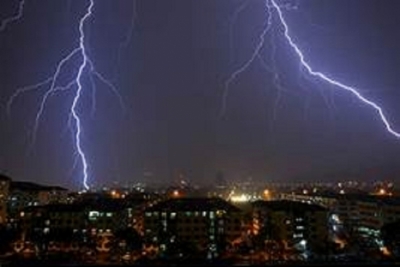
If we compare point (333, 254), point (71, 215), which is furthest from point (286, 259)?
point (71, 215)

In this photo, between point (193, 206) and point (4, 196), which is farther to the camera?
point (4, 196)

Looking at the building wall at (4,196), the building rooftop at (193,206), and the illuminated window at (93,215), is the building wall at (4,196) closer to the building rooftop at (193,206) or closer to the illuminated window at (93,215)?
the illuminated window at (93,215)

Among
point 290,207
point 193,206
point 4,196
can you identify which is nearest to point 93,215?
point 193,206

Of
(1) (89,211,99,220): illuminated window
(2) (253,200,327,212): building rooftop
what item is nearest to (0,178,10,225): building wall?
(1) (89,211,99,220): illuminated window

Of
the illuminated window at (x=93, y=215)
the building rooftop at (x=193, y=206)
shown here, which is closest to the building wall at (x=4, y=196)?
the illuminated window at (x=93, y=215)

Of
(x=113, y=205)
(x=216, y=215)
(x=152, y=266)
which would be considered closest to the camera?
(x=152, y=266)

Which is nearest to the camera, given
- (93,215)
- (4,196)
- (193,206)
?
(193,206)

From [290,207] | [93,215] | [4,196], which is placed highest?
[4,196]

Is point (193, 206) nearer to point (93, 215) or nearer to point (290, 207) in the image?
point (290, 207)

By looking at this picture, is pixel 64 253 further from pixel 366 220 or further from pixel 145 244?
pixel 366 220

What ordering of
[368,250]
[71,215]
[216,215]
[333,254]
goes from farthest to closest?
[71,215] → [216,215] → [368,250] → [333,254]

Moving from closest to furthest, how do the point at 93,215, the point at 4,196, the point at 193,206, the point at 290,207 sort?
the point at 290,207
the point at 193,206
the point at 93,215
the point at 4,196
